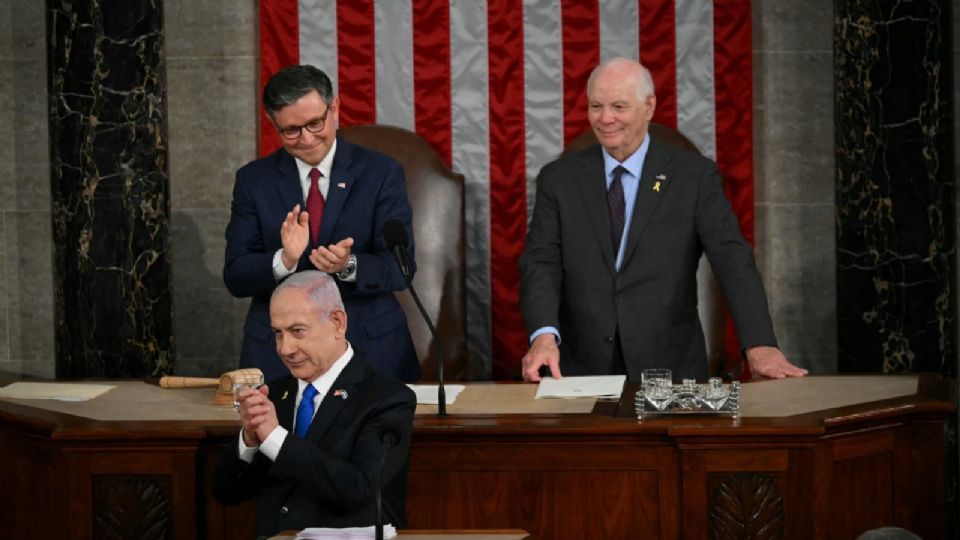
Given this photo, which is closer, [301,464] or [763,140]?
[301,464]

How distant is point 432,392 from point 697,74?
9.05 feet

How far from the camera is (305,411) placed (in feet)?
13.7

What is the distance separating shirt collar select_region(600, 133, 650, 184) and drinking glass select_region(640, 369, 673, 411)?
1165mm

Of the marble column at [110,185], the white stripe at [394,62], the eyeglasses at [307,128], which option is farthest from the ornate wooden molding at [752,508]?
the marble column at [110,185]

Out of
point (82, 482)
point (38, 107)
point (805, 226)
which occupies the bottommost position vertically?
point (82, 482)

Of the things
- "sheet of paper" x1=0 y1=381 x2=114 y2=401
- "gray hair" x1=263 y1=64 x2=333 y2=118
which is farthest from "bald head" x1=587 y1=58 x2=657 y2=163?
"sheet of paper" x1=0 y1=381 x2=114 y2=401

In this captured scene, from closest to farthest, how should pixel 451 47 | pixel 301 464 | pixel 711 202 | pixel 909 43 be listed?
pixel 301 464, pixel 711 202, pixel 909 43, pixel 451 47

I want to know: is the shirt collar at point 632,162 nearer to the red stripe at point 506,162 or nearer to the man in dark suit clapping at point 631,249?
the man in dark suit clapping at point 631,249

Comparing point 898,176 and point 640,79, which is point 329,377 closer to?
point 640,79

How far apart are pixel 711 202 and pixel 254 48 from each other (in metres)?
2.71

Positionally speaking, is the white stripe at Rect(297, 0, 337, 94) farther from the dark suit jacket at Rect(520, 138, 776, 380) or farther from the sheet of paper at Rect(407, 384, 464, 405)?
the sheet of paper at Rect(407, 384, 464, 405)

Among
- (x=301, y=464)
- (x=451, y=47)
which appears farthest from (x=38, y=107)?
(x=301, y=464)

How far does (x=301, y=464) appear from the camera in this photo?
12.9ft

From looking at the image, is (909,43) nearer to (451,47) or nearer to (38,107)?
(451,47)
